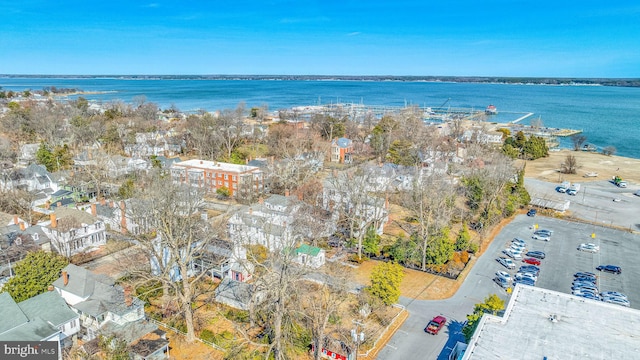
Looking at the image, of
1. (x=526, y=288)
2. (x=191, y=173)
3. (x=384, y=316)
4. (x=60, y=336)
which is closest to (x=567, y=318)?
(x=526, y=288)

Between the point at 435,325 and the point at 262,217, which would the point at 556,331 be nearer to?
the point at 435,325

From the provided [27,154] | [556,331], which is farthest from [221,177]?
[556,331]

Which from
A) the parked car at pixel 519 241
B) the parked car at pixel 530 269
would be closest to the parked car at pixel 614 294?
the parked car at pixel 530 269

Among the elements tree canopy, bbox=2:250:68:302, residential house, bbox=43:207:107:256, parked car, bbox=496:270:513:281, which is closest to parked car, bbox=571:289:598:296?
parked car, bbox=496:270:513:281

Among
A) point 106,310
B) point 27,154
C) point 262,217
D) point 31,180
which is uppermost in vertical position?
point 27,154

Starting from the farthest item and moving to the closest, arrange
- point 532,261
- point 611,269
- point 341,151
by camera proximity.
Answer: point 341,151, point 532,261, point 611,269

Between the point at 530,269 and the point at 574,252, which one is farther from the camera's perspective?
the point at 574,252

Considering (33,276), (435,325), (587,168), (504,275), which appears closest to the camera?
(435,325)
